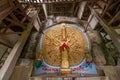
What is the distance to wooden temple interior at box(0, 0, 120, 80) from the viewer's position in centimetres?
459

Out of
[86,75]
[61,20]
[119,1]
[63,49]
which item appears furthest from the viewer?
[61,20]

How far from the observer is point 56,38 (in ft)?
20.3

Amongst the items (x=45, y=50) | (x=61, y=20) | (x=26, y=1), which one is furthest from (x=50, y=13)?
(x=45, y=50)

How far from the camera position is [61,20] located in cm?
720

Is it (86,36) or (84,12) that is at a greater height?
(84,12)

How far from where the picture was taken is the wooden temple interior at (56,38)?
15.0ft

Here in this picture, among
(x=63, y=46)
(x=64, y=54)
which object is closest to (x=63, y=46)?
(x=63, y=46)

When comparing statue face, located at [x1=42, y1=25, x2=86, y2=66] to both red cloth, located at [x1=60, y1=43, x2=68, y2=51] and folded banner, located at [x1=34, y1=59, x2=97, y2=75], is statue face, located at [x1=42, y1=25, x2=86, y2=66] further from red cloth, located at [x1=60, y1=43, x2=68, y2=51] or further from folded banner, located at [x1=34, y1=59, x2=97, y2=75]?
folded banner, located at [x1=34, y1=59, x2=97, y2=75]

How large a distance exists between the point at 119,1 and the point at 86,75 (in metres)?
3.29

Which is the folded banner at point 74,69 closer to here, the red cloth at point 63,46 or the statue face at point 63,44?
the statue face at point 63,44

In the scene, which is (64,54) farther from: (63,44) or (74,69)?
(74,69)

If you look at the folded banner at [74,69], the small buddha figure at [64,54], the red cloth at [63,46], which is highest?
the red cloth at [63,46]

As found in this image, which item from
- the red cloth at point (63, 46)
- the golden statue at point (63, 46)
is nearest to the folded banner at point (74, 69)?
the golden statue at point (63, 46)

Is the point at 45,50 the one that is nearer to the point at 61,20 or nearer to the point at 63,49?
the point at 63,49
